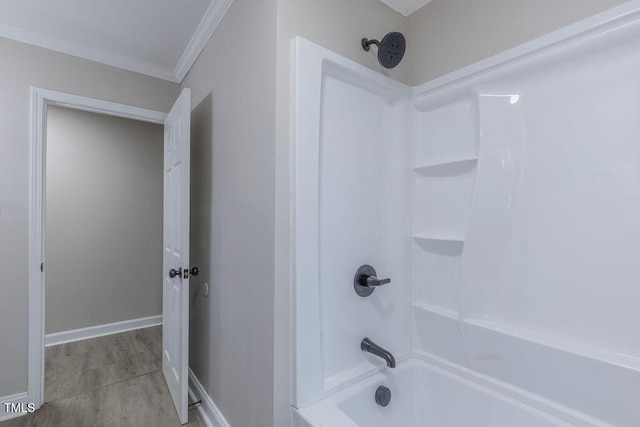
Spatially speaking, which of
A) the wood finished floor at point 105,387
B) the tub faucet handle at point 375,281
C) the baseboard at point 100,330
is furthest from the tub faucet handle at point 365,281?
the baseboard at point 100,330

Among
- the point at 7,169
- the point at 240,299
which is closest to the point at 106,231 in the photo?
the point at 7,169

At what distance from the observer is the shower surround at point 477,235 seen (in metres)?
1.04

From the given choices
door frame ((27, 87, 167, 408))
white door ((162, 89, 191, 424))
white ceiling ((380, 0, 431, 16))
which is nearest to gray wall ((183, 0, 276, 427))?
white door ((162, 89, 191, 424))

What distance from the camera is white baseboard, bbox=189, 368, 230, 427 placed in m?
1.66

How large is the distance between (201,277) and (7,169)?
4.66 ft

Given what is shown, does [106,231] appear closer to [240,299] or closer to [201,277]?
[201,277]

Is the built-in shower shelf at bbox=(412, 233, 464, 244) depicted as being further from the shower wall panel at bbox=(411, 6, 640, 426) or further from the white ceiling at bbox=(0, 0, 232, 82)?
the white ceiling at bbox=(0, 0, 232, 82)

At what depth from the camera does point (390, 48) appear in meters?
1.34

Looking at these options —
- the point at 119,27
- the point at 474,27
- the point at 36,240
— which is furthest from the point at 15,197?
the point at 474,27

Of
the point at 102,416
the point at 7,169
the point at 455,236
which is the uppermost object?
the point at 7,169

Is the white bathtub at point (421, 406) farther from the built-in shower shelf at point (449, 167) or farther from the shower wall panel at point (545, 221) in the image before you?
the built-in shower shelf at point (449, 167)

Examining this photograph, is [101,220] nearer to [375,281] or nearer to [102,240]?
[102,240]

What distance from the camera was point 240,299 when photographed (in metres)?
1.46

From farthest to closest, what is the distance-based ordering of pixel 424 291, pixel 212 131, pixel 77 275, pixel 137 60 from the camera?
pixel 77 275, pixel 137 60, pixel 212 131, pixel 424 291
